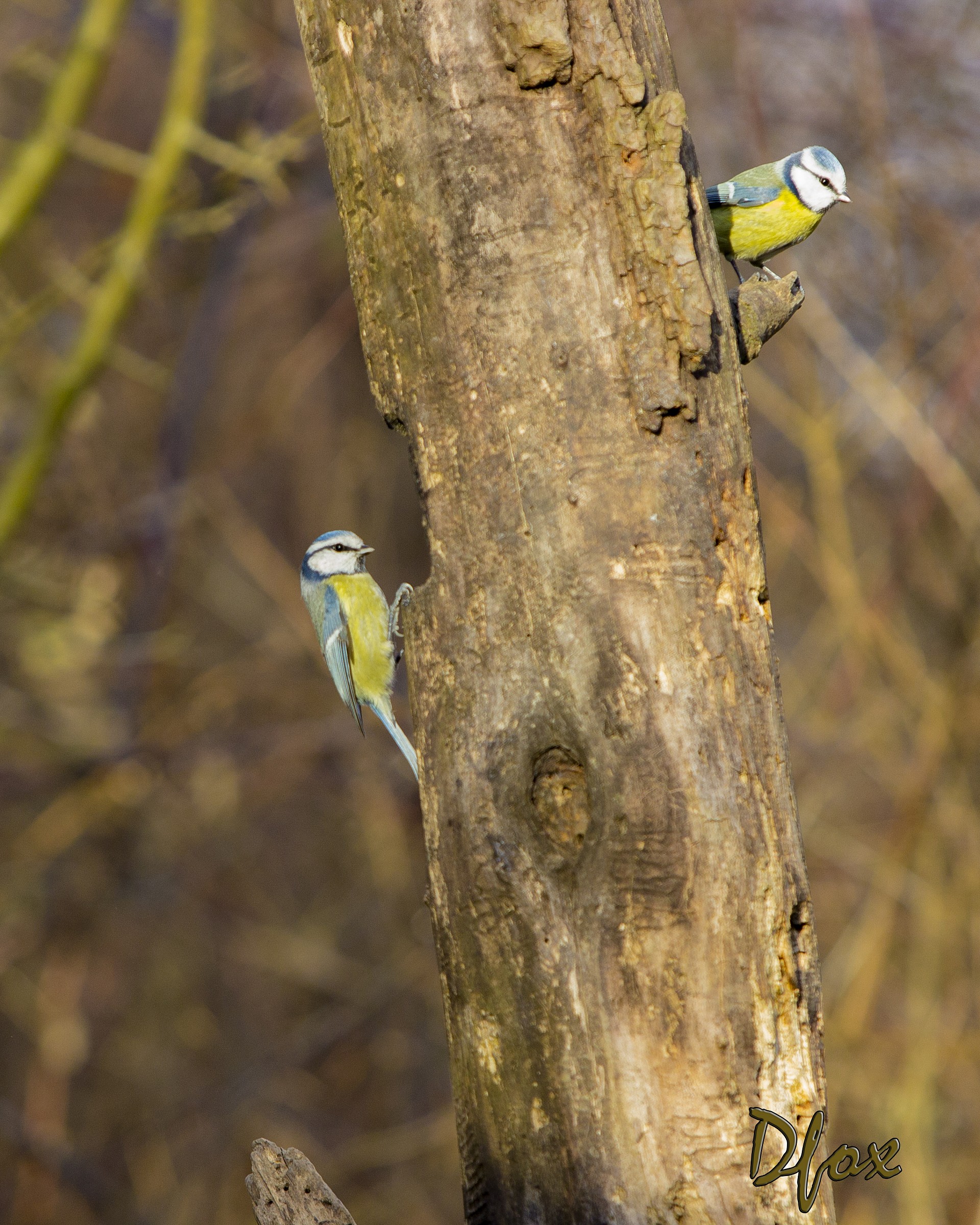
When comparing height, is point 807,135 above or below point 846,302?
above

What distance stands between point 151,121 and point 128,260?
5.40 metres

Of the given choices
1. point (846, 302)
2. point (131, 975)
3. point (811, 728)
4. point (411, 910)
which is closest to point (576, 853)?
point (811, 728)

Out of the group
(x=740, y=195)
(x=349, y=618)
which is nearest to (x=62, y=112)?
(x=349, y=618)

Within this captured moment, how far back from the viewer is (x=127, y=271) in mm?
4168

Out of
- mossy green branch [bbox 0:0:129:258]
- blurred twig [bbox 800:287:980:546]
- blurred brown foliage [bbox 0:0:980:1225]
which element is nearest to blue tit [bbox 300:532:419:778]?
blurred brown foliage [bbox 0:0:980:1225]

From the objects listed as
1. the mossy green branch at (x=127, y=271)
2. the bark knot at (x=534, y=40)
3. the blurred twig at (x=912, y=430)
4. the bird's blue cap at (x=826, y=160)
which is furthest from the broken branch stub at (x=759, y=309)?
the blurred twig at (x=912, y=430)

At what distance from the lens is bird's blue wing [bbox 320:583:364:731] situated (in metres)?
3.37

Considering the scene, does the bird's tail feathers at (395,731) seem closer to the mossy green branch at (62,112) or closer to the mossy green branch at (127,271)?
the mossy green branch at (127,271)

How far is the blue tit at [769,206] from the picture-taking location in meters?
2.76

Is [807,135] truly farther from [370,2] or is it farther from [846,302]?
[370,2]

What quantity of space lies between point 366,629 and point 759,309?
6.12 feet

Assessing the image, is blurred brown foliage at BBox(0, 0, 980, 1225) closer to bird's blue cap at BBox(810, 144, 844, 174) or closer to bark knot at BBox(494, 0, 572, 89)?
bird's blue cap at BBox(810, 144, 844, 174)

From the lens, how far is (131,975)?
7.32 meters

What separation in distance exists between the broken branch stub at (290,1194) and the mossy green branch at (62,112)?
12.0 ft
